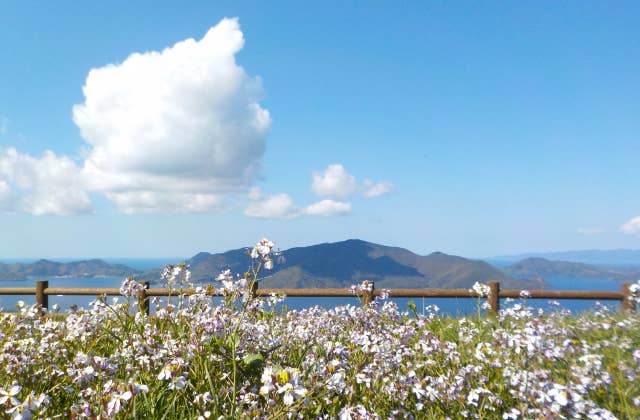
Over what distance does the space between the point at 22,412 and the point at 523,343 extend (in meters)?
4.06

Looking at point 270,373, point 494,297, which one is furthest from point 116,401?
point 494,297

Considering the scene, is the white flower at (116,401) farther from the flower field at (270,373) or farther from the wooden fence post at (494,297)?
the wooden fence post at (494,297)

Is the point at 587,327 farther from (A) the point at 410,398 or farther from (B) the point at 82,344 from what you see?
(B) the point at 82,344

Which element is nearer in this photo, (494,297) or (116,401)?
(116,401)

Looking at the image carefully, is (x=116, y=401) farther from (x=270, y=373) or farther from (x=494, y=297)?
(x=494, y=297)

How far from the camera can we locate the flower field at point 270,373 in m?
3.16

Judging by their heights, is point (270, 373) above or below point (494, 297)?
above

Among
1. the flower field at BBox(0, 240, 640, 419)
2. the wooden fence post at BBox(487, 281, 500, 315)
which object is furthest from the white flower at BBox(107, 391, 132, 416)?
the wooden fence post at BBox(487, 281, 500, 315)

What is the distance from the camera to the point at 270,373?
2500 mm

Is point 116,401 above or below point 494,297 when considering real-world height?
above

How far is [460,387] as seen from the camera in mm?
3936

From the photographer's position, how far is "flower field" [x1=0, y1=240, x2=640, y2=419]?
3158 millimetres

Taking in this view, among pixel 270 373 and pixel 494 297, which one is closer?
pixel 270 373

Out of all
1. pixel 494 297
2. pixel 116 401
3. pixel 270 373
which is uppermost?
pixel 270 373
